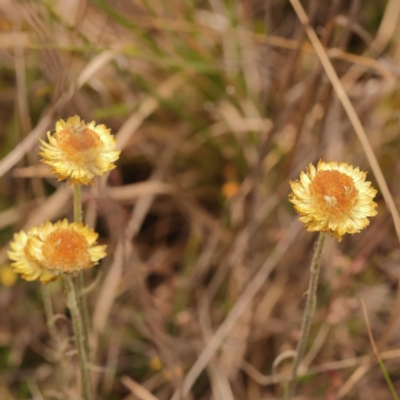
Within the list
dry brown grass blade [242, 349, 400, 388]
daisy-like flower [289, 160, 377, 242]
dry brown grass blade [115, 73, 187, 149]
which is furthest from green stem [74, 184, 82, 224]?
dry brown grass blade [115, 73, 187, 149]

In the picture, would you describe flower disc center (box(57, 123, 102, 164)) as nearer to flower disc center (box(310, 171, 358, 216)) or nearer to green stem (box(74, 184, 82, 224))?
green stem (box(74, 184, 82, 224))

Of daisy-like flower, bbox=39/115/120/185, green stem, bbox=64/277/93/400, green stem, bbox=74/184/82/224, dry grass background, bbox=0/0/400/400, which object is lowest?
green stem, bbox=64/277/93/400

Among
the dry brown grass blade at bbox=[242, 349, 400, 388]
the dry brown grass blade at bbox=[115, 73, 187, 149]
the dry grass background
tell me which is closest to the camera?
the dry brown grass blade at bbox=[242, 349, 400, 388]

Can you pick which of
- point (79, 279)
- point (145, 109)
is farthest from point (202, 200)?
point (79, 279)

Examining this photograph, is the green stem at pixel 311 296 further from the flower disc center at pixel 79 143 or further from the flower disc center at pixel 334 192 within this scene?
the flower disc center at pixel 79 143

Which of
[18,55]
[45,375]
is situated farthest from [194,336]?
[18,55]

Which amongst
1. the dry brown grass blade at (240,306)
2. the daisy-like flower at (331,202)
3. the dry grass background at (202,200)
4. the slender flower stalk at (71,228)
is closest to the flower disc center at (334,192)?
the daisy-like flower at (331,202)

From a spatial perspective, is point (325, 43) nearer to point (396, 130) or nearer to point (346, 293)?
point (396, 130)
